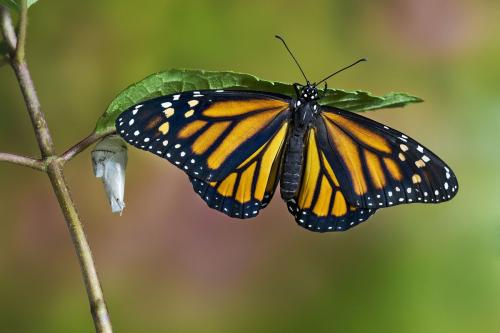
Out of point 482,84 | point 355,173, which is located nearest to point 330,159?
point 355,173

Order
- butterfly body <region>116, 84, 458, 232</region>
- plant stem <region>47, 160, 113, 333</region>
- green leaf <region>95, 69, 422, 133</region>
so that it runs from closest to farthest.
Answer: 1. plant stem <region>47, 160, 113, 333</region>
2. green leaf <region>95, 69, 422, 133</region>
3. butterfly body <region>116, 84, 458, 232</region>

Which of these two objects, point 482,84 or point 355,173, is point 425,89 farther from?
point 355,173

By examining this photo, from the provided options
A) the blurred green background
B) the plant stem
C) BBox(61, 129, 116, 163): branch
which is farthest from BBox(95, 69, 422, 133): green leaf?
the blurred green background

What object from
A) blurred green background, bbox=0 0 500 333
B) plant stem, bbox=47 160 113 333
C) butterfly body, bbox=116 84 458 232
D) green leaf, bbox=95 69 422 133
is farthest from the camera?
blurred green background, bbox=0 0 500 333

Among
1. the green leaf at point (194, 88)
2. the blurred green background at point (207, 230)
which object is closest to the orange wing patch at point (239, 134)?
the green leaf at point (194, 88)

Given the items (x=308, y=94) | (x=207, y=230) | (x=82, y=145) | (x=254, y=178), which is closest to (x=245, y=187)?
(x=254, y=178)

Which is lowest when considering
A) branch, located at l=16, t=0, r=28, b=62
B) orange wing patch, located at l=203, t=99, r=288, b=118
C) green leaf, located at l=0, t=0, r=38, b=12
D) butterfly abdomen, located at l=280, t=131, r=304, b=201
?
butterfly abdomen, located at l=280, t=131, r=304, b=201

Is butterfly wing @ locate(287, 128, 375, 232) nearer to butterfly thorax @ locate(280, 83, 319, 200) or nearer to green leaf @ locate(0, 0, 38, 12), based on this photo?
butterfly thorax @ locate(280, 83, 319, 200)

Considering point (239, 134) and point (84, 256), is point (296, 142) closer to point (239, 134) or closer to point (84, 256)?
point (239, 134)
